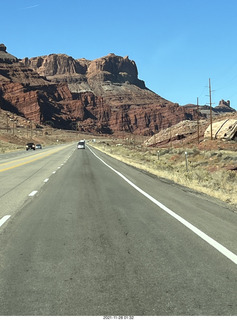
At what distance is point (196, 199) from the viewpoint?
11617 millimetres

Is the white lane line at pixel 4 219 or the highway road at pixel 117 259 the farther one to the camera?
the white lane line at pixel 4 219

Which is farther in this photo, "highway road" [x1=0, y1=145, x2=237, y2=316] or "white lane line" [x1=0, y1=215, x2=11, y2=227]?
"white lane line" [x1=0, y1=215, x2=11, y2=227]

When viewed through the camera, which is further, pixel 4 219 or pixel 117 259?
pixel 4 219

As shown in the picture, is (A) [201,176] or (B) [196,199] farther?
(A) [201,176]

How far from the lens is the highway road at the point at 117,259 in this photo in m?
3.83

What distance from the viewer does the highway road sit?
383cm

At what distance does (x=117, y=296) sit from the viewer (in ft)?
13.1

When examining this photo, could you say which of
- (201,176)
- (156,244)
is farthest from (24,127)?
(156,244)

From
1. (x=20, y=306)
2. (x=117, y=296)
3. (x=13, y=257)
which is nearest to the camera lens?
(x=20, y=306)

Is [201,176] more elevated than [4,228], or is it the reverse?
[4,228]

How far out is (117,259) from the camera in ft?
17.6

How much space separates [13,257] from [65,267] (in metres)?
0.93

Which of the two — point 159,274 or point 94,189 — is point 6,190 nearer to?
point 94,189

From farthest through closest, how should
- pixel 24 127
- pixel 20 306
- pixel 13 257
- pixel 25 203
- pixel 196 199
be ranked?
1. pixel 24 127
2. pixel 196 199
3. pixel 25 203
4. pixel 13 257
5. pixel 20 306
